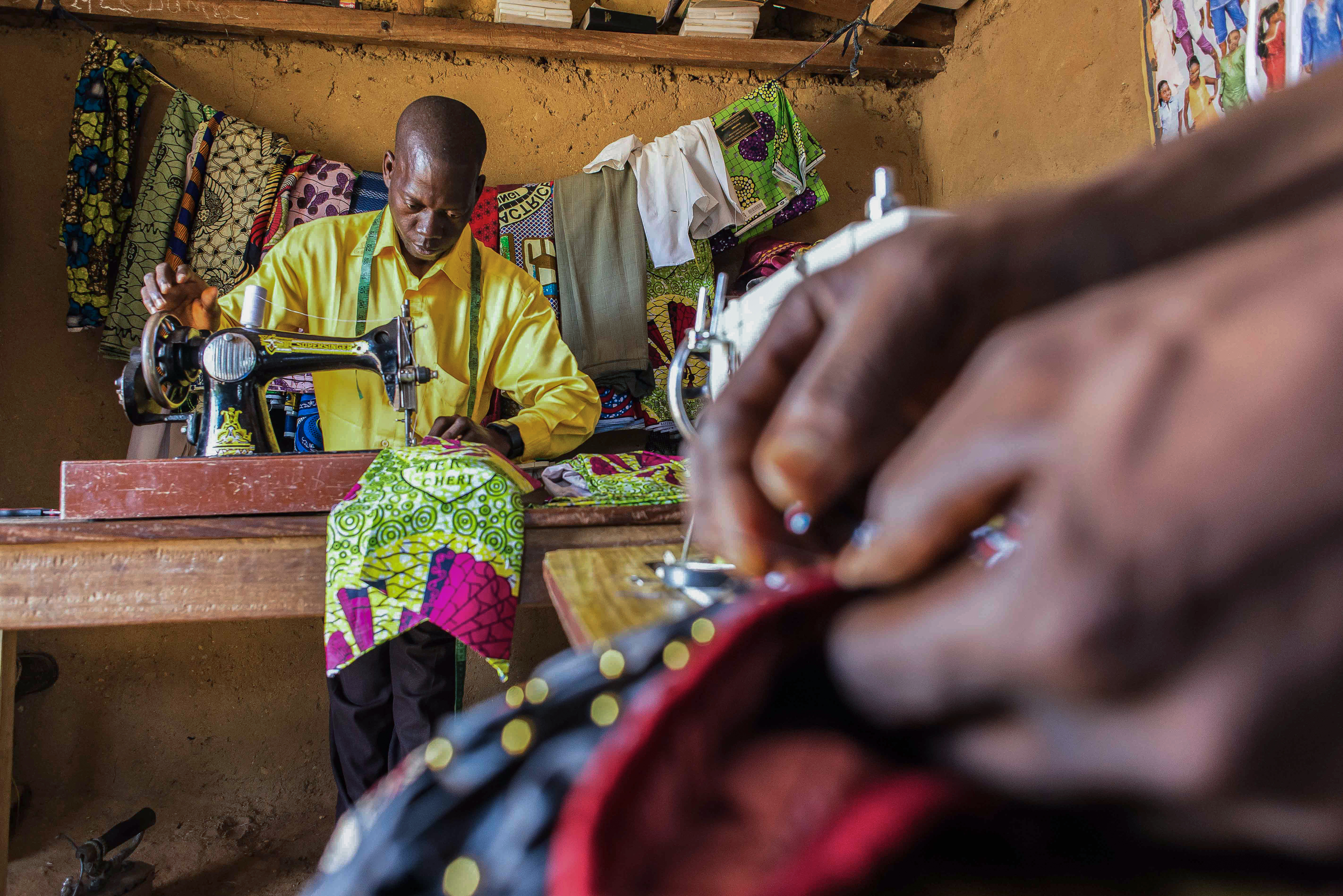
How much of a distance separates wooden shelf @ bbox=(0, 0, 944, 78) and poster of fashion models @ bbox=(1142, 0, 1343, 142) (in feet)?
4.20

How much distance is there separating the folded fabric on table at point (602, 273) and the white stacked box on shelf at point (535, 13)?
610 mm

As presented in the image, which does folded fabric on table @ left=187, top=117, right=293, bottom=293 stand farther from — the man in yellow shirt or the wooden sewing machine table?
the wooden sewing machine table

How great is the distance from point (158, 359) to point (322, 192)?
1459 millimetres

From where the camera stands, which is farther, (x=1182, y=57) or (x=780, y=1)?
(x=780, y=1)

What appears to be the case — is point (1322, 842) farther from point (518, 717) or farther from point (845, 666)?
point (518, 717)

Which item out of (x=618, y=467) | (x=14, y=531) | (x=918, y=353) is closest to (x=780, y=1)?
(x=618, y=467)

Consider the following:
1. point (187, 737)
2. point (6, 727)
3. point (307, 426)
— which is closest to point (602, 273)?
point (307, 426)

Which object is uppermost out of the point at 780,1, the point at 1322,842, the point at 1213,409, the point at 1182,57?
the point at 780,1

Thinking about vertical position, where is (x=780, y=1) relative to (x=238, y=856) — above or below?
above

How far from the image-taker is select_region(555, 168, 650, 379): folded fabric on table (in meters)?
2.79

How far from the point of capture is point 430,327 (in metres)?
2.37

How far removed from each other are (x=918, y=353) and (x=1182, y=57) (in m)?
2.19

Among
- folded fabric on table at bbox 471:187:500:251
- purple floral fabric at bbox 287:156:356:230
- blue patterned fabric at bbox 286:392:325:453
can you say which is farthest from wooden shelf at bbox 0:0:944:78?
blue patterned fabric at bbox 286:392:325:453

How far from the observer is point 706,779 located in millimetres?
260
